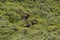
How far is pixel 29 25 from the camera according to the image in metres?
7.93

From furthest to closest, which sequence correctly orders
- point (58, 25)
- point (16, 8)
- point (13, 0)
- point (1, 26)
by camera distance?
point (13, 0), point (16, 8), point (58, 25), point (1, 26)

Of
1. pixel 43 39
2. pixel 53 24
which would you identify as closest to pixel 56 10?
pixel 53 24

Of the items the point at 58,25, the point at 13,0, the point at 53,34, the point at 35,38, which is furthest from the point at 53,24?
the point at 13,0

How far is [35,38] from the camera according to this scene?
7012 mm

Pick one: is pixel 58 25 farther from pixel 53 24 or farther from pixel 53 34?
pixel 53 34

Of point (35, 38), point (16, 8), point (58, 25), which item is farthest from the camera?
point (16, 8)

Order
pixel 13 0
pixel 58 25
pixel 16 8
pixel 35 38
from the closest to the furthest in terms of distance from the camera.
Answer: pixel 35 38 → pixel 58 25 → pixel 16 8 → pixel 13 0

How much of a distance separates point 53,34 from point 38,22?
115 centimetres

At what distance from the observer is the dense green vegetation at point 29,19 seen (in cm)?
719

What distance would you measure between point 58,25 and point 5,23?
225 cm

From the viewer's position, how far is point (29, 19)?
27.5 ft

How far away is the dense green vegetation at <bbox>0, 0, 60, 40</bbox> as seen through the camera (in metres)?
7.19

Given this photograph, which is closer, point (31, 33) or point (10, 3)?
point (31, 33)

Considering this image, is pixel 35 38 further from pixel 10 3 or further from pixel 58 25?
pixel 10 3
